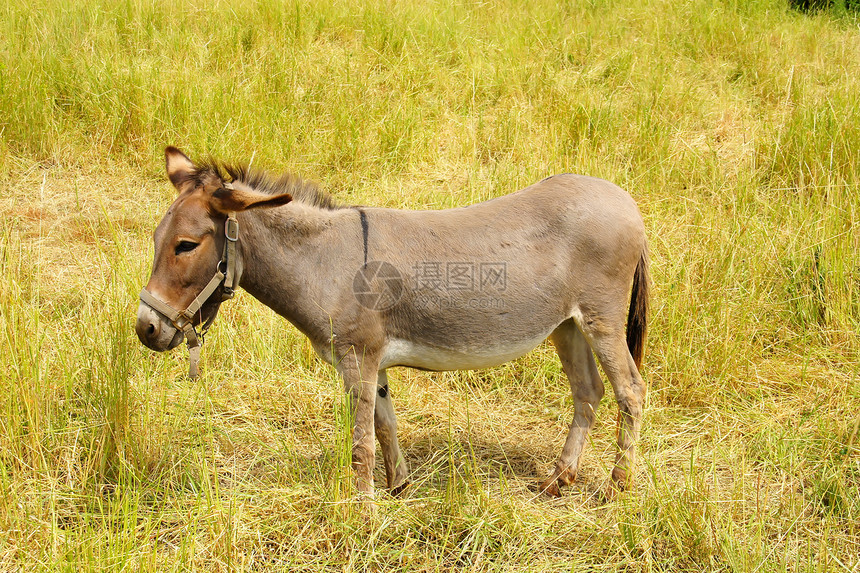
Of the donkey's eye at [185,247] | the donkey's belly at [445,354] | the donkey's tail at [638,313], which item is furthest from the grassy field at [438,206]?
the donkey's eye at [185,247]

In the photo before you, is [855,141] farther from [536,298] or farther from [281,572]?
[281,572]

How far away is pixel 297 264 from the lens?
3.07 metres

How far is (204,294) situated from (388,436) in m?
1.17

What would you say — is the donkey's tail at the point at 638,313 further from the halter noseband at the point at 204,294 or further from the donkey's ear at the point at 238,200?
the halter noseband at the point at 204,294

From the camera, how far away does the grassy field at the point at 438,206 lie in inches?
117

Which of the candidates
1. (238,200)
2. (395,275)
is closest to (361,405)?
(395,275)

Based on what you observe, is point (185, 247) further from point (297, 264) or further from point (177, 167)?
point (177, 167)

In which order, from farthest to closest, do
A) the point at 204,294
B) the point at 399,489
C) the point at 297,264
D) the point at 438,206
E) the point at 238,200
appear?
the point at 438,206 < the point at 399,489 < the point at 297,264 < the point at 204,294 < the point at 238,200

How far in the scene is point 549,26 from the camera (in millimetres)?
8281

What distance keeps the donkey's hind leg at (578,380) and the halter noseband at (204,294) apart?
1766 millimetres

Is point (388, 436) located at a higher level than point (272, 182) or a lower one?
lower

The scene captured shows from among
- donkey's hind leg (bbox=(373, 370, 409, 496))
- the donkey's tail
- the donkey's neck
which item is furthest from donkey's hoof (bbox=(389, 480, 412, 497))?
the donkey's tail

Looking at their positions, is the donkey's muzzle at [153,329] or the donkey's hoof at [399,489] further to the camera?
the donkey's hoof at [399,489]

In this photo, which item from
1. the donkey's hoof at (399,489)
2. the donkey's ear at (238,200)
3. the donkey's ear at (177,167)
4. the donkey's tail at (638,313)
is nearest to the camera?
the donkey's ear at (238,200)
